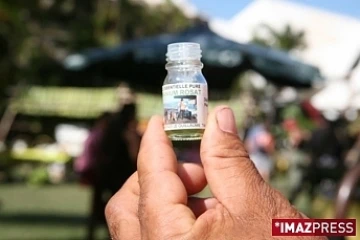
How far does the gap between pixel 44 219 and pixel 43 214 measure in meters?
0.81

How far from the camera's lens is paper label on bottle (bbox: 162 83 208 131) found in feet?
3.79

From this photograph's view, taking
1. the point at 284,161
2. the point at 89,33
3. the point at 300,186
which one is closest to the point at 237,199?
the point at 300,186

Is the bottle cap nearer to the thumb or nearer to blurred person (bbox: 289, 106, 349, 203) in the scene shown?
the thumb

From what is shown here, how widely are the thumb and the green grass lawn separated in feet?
24.2

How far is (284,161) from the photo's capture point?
15.4 m

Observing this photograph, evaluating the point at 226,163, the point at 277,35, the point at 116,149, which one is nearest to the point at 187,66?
the point at 226,163

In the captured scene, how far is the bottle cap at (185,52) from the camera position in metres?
1.18

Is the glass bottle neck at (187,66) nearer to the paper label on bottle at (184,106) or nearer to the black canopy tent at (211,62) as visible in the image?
the paper label on bottle at (184,106)

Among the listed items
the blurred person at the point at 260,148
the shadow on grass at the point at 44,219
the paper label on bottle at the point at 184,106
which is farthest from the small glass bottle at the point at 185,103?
the shadow on grass at the point at 44,219

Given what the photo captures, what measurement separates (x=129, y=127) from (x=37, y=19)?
30084 mm

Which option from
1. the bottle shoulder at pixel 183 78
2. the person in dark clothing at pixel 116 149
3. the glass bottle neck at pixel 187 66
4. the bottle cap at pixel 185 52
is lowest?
the bottle shoulder at pixel 183 78

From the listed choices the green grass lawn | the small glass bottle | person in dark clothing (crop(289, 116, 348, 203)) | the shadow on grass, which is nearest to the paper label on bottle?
the small glass bottle

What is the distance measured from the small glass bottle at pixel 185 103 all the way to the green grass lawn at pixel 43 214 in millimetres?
7339

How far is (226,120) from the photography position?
1147mm
